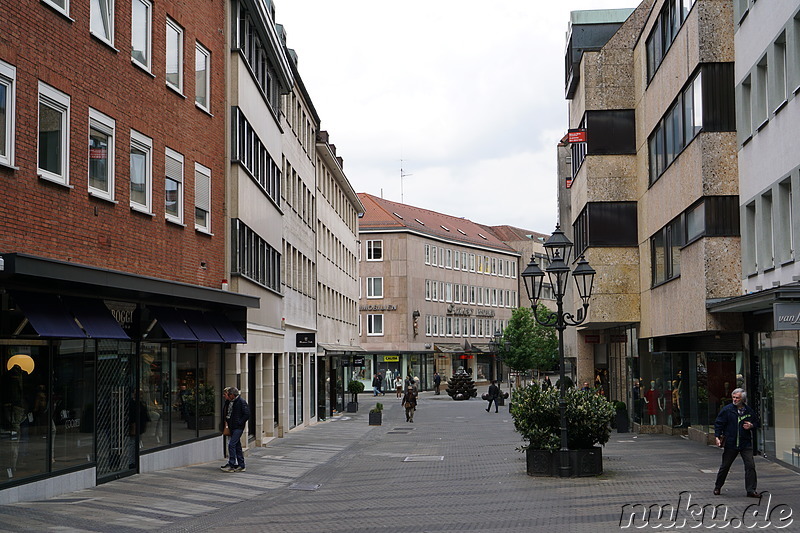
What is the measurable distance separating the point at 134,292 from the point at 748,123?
14167mm

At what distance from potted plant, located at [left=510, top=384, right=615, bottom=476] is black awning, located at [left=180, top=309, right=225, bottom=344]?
7.16 meters

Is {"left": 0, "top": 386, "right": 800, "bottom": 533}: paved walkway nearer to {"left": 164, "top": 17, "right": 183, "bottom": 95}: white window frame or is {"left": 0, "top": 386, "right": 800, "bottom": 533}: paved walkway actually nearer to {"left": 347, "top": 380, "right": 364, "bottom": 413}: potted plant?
{"left": 164, "top": 17, "right": 183, "bottom": 95}: white window frame

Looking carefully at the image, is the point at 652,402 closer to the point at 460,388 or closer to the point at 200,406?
the point at 200,406

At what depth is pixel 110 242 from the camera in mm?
18750

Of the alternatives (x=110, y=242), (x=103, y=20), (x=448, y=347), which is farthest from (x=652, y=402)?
(x=448, y=347)

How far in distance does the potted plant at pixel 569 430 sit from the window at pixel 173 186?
27.3 ft

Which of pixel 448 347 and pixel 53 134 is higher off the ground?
pixel 53 134

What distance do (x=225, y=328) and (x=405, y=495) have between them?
331 inches

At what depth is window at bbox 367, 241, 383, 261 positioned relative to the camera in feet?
292

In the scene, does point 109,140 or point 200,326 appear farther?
point 200,326

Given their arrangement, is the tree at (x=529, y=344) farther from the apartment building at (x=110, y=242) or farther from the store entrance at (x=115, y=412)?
the store entrance at (x=115, y=412)

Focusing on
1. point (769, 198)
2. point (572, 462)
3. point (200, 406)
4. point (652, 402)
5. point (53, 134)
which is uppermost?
point (53, 134)

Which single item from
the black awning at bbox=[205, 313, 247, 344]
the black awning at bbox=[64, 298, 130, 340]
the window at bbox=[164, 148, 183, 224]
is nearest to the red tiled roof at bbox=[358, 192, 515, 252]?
the black awning at bbox=[205, 313, 247, 344]

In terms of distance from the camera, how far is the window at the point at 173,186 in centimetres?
2212
